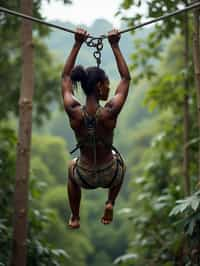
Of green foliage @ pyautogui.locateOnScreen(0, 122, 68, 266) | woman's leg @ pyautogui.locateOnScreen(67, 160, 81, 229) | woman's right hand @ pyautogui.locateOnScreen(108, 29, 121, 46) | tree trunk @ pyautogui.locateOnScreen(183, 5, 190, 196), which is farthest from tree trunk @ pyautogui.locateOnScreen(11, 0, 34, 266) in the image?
tree trunk @ pyautogui.locateOnScreen(183, 5, 190, 196)

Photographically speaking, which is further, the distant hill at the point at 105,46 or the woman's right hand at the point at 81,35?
the distant hill at the point at 105,46

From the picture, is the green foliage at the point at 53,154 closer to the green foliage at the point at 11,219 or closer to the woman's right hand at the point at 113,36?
the green foliage at the point at 11,219

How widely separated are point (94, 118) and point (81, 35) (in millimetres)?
569

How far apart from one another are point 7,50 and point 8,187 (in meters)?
5.43

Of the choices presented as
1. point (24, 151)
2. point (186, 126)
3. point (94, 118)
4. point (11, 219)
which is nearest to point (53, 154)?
point (186, 126)

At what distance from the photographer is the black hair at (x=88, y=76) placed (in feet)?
13.9

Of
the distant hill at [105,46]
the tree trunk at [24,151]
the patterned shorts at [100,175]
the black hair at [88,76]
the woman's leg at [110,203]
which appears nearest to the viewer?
the black hair at [88,76]

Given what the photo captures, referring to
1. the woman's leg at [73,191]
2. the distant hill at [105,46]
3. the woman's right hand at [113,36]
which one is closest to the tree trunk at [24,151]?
the distant hill at [105,46]

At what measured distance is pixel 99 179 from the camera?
4.41 m

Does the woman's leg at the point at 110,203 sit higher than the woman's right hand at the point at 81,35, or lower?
lower

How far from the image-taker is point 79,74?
4.28 meters

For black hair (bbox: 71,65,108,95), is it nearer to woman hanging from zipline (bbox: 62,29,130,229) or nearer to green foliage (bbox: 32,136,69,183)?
woman hanging from zipline (bbox: 62,29,130,229)

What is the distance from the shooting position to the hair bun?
4273 mm

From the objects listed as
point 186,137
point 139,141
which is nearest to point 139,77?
point 186,137
